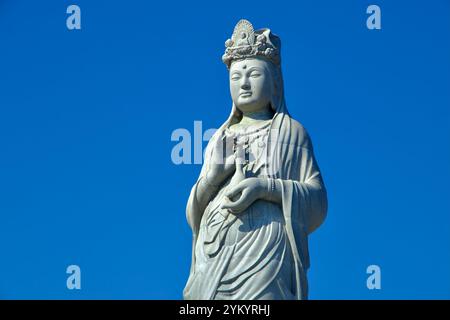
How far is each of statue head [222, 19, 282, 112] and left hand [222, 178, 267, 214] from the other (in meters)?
1.65

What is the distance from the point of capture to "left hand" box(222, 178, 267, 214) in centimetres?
1853

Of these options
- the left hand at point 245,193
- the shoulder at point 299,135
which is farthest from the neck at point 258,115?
the left hand at point 245,193

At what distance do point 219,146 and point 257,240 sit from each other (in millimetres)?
1734

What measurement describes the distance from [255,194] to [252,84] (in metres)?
1.99

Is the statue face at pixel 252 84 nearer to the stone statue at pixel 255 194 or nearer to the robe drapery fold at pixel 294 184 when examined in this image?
the stone statue at pixel 255 194

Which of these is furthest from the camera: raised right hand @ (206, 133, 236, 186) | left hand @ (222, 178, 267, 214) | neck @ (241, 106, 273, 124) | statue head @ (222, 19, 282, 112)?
neck @ (241, 106, 273, 124)

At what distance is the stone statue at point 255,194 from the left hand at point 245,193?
14 millimetres

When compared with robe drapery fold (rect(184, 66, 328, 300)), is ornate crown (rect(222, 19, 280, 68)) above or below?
above

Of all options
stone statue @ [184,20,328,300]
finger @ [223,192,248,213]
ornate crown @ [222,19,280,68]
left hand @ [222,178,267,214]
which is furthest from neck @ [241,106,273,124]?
finger @ [223,192,248,213]

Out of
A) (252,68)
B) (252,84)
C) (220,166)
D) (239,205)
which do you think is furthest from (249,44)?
(239,205)

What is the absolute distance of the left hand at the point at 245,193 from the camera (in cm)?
1853

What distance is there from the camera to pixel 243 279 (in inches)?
719

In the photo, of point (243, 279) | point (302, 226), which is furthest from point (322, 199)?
point (243, 279)

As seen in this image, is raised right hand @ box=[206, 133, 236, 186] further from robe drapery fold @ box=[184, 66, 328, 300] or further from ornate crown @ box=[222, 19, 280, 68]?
ornate crown @ box=[222, 19, 280, 68]
